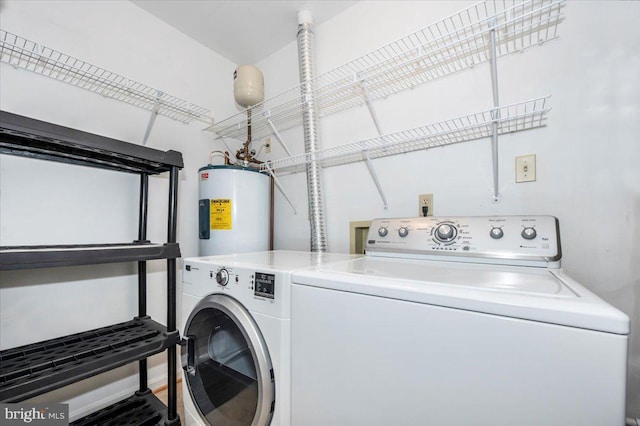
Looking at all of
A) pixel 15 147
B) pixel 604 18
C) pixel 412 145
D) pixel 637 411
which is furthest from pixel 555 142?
pixel 15 147

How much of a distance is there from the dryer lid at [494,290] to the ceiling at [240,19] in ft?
5.99

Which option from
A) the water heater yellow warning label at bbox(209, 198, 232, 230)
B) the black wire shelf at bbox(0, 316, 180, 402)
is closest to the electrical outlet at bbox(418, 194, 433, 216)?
the water heater yellow warning label at bbox(209, 198, 232, 230)

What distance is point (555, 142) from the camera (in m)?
1.15

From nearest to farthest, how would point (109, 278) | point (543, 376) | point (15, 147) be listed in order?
point (543, 376) < point (15, 147) < point (109, 278)

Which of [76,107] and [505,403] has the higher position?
[76,107]

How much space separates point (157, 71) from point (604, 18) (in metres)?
2.43

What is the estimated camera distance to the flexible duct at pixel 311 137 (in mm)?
1732

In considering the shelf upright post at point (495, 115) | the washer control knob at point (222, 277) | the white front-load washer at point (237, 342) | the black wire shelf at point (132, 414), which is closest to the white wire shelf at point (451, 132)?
the shelf upright post at point (495, 115)

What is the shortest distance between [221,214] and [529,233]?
1.63 metres

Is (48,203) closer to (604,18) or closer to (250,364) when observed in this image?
(250,364)

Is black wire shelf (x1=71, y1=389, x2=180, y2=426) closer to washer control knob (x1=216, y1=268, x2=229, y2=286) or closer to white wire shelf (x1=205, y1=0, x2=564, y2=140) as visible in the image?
washer control knob (x1=216, y1=268, x2=229, y2=286)

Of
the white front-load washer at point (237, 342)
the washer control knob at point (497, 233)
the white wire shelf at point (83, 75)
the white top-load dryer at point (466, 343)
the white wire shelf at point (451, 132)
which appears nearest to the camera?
the white top-load dryer at point (466, 343)

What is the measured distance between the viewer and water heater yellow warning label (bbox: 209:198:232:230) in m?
1.75

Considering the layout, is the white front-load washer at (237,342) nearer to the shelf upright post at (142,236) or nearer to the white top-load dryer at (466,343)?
the white top-load dryer at (466,343)
